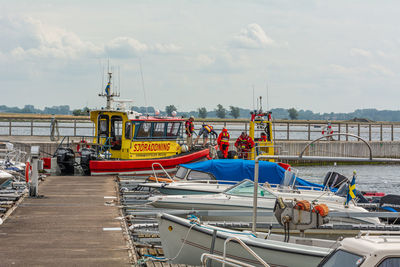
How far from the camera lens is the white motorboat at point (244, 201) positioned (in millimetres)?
13781

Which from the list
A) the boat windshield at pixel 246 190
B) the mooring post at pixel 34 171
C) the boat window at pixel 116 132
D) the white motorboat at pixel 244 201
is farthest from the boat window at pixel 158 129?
the boat windshield at pixel 246 190

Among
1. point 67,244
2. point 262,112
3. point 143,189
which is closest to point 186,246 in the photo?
point 67,244

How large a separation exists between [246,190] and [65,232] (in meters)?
4.60

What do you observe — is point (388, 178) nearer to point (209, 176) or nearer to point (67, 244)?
point (209, 176)

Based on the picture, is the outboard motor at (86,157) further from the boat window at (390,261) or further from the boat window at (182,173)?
the boat window at (390,261)

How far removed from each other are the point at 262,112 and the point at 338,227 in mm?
12598

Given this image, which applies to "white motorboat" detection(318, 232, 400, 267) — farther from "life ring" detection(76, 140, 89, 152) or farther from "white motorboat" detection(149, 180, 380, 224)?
"life ring" detection(76, 140, 89, 152)

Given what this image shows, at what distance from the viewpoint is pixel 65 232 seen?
1216 cm

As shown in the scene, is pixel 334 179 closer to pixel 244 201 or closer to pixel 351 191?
pixel 351 191

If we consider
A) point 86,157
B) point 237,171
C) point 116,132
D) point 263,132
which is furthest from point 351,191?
point 116,132

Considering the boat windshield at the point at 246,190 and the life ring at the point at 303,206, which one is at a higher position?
the life ring at the point at 303,206

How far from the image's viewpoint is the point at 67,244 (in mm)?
11070

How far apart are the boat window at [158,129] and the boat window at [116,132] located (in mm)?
1333

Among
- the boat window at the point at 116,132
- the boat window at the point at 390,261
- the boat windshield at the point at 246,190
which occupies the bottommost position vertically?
the boat windshield at the point at 246,190
